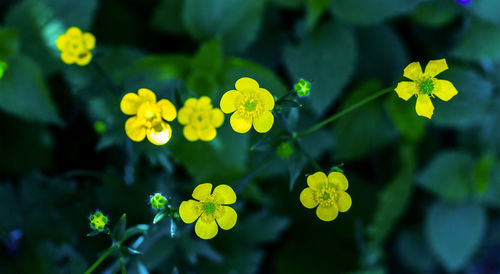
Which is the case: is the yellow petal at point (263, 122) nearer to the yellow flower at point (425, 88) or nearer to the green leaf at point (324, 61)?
the yellow flower at point (425, 88)

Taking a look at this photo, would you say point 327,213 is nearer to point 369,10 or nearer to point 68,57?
point 68,57

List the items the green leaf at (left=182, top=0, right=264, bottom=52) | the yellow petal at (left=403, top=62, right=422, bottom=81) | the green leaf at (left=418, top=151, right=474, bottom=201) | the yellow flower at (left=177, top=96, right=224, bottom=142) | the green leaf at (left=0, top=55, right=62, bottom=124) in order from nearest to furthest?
1. the yellow petal at (left=403, top=62, right=422, bottom=81)
2. the yellow flower at (left=177, top=96, right=224, bottom=142)
3. the green leaf at (left=0, top=55, right=62, bottom=124)
4. the green leaf at (left=182, top=0, right=264, bottom=52)
5. the green leaf at (left=418, top=151, right=474, bottom=201)

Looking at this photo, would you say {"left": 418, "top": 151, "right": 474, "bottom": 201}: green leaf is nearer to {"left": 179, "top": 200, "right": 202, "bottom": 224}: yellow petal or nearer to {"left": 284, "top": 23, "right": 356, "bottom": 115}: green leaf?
{"left": 284, "top": 23, "right": 356, "bottom": 115}: green leaf

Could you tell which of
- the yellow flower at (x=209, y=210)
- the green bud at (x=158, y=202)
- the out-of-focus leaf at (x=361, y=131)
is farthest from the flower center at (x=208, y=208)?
the out-of-focus leaf at (x=361, y=131)

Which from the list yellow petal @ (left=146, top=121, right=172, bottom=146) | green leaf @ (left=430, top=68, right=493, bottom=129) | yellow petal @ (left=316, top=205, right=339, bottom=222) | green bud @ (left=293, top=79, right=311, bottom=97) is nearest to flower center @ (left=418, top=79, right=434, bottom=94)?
green bud @ (left=293, top=79, right=311, bottom=97)

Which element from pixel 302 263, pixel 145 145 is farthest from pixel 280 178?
pixel 145 145

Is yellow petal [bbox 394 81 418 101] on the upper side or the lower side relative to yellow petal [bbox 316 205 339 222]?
upper

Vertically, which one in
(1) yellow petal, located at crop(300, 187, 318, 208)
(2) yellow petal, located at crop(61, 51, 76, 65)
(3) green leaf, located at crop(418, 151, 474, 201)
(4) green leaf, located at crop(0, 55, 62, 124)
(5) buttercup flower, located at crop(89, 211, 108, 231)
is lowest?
(5) buttercup flower, located at crop(89, 211, 108, 231)

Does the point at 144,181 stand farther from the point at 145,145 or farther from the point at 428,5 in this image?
the point at 428,5
